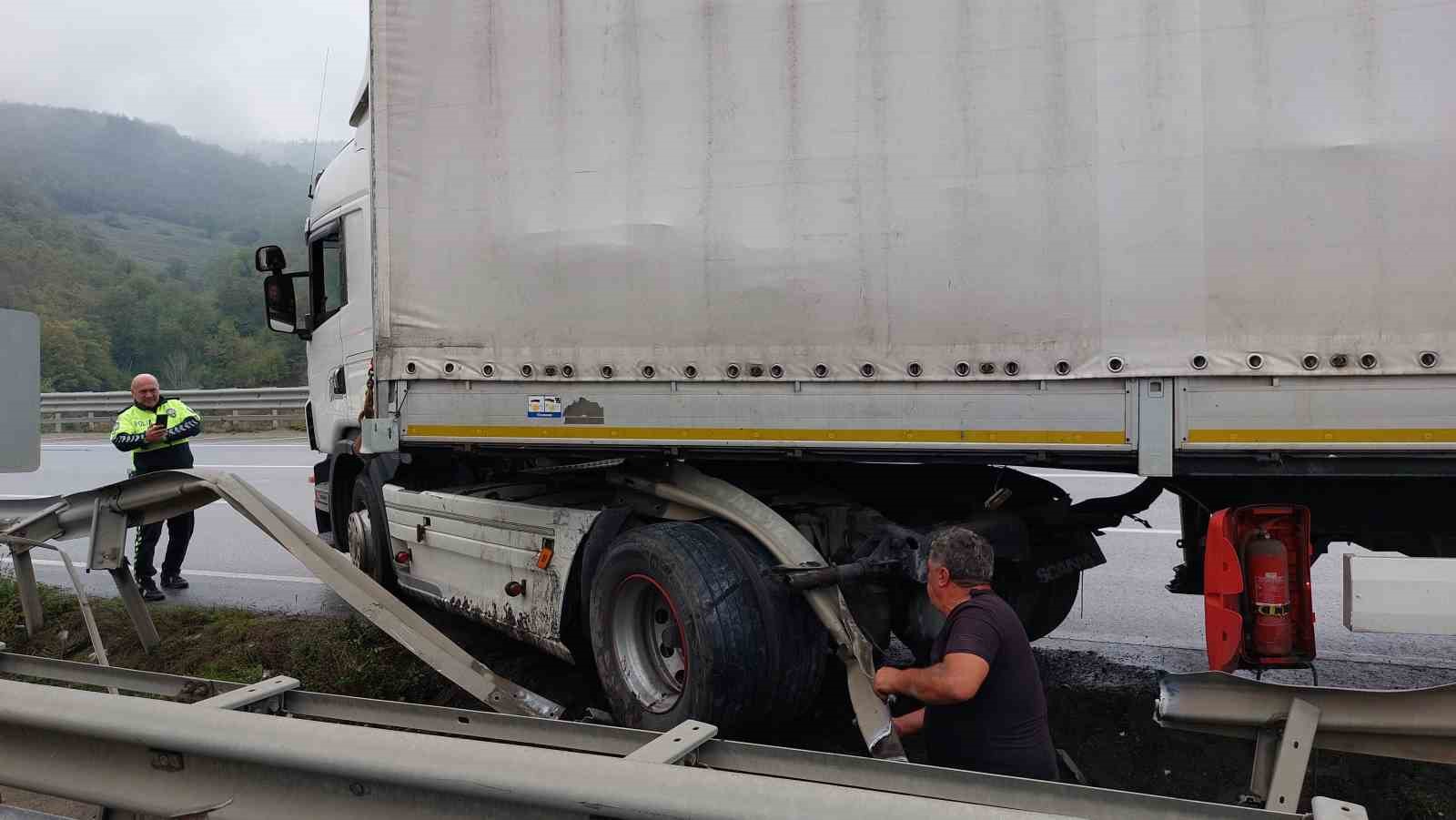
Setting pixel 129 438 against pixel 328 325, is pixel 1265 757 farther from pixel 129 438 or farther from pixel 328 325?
pixel 129 438

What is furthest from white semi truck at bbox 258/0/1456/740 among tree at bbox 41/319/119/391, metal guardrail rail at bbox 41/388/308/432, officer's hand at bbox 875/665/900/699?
tree at bbox 41/319/119/391

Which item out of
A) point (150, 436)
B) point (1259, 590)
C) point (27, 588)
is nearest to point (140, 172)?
point (150, 436)

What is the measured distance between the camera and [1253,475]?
3479 millimetres

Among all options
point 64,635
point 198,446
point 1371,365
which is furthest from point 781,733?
point 198,446

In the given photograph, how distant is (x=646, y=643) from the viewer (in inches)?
181

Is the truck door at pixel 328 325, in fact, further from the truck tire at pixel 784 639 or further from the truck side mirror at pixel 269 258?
the truck tire at pixel 784 639

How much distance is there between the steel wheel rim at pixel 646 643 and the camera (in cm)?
445

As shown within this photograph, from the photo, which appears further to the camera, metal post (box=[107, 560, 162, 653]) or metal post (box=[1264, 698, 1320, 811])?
metal post (box=[107, 560, 162, 653])

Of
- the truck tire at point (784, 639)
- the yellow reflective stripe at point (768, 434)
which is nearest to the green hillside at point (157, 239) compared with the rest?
the yellow reflective stripe at point (768, 434)

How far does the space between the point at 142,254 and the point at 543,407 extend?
89.3 metres

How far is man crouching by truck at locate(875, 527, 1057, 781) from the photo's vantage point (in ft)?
10.2

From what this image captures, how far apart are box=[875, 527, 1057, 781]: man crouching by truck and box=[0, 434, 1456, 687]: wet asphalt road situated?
2724 millimetres

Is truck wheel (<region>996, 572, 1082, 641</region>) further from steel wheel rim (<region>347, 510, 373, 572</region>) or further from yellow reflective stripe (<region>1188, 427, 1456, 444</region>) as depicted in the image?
steel wheel rim (<region>347, 510, 373, 572</region>)

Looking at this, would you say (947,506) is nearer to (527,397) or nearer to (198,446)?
(527,397)
